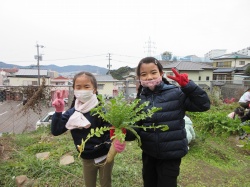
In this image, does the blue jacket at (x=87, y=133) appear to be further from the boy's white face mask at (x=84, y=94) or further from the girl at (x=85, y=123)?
the boy's white face mask at (x=84, y=94)

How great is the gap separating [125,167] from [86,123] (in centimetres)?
160

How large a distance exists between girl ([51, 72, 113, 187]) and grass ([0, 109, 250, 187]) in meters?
0.97

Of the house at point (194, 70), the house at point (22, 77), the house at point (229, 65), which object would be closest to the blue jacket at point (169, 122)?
the house at point (194, 70)

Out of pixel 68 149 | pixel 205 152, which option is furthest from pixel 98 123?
pixel 205 152

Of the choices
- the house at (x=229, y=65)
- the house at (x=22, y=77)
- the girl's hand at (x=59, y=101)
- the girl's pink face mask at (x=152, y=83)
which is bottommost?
the girl's hand at (x=59, y=101)

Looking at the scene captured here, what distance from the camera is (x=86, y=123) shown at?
175 centimetres

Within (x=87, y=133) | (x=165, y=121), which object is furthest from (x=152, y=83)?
(x=87, y=133)

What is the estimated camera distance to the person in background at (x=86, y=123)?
178 cm

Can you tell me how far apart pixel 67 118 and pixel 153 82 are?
0.86 meters

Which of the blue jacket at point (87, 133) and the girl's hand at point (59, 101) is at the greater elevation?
the girl's hand at point (59, 101)

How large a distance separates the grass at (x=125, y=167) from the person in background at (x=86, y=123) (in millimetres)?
969

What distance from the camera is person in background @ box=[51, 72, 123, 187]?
5.85ft

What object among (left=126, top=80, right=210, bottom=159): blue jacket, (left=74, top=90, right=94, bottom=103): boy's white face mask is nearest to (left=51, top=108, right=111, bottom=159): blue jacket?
(left=74, top=90, right=94, bottom=103): boy's white face mask

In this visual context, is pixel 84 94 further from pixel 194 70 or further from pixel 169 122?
pixel 194 70
